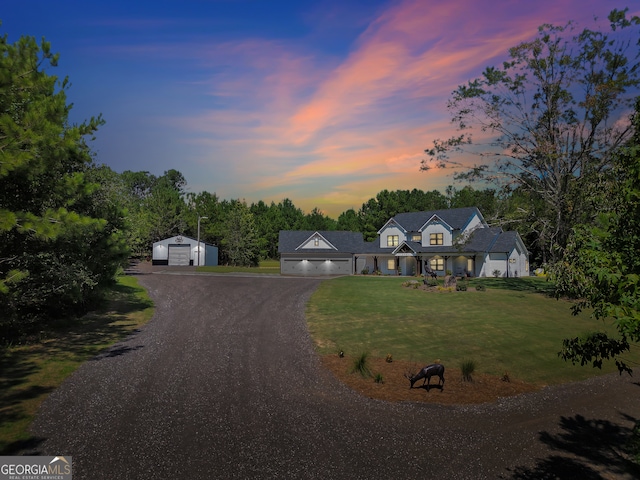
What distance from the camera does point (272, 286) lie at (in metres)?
37.3

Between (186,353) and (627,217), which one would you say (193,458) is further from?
(627,217)

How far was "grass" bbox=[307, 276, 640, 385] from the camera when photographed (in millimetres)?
16984

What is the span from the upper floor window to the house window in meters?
2.46

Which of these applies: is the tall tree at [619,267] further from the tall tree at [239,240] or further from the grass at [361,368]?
the tall tree at [239,240]

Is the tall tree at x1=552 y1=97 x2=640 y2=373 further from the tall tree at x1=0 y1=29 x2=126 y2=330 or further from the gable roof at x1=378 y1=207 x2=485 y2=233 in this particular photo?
the gable roof at x1=378 y1=207 x2=485 y2=233

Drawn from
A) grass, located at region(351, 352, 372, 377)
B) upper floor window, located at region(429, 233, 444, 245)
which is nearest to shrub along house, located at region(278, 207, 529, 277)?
upper floor window, located at region(429, 233, 444, 245)

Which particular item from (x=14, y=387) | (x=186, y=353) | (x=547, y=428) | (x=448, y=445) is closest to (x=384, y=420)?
(x=448, y=445)

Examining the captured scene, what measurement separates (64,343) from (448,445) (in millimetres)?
16578

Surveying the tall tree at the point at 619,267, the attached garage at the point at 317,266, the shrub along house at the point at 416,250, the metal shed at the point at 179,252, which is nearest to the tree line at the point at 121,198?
the tall tree at the point at 619,267

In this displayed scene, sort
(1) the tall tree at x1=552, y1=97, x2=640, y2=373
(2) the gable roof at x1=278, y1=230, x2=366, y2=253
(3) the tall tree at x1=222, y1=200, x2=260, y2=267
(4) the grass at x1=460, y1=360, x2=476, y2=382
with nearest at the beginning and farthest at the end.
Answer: (1) the tall tree at x1=552, y1=97, x2=640, y2=373
(4) the grass at x1=460, y1=360, x2=476, y2=382
(2) the gable roof at x1=278, y1=230, x2=366, y2=253
(3) the tall tree at x1=222, y1=200, x2=260, y2=267

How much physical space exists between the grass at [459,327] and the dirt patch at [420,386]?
3.74 ft

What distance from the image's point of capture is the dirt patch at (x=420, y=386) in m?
12.7

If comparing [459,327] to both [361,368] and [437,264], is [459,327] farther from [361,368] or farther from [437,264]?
[437,264]

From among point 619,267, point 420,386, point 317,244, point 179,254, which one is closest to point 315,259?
point 317,244
